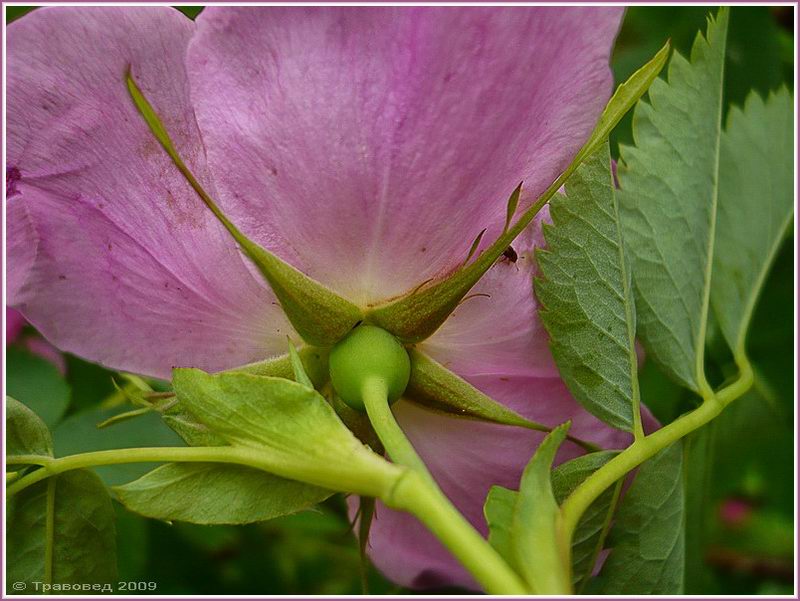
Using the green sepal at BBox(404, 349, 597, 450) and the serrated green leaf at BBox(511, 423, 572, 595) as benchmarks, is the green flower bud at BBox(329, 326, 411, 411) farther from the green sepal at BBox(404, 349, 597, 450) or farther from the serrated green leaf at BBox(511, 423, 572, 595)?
the serrated green leaf at BBox(511, 423, 572, 595)

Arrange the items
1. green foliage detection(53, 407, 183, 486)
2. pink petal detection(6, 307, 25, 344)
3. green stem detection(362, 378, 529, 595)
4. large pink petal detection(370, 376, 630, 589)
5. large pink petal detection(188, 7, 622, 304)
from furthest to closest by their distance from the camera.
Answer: pink petal detection(6, 307, 25, 344) → green foliage detection(53, 407, 183, 486) → large pink petal detection(370, 376, 630, 589) → large pink petal detection(188, 7, 622, 304) → green stem detection(362, 378, 529, 595)

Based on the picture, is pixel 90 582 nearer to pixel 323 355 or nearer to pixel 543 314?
pixel 323 355

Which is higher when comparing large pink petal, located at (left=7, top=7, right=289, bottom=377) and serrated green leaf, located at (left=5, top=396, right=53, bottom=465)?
large pink petal, located at (left=7, top=7, right=289, bottom=377)

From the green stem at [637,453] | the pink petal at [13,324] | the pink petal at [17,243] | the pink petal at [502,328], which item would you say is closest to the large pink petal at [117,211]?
the pink petal at [17,243]

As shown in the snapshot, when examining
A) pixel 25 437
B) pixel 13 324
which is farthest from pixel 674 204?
pixel 13 324

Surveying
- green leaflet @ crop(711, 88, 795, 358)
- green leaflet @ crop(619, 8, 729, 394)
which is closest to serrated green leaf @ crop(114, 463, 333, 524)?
green leaflet @ crop(619, 8, 729, 394)
